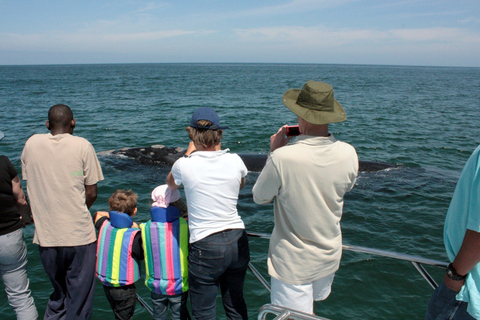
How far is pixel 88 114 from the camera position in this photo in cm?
2636

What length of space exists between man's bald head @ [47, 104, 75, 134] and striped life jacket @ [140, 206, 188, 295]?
1.15 meters

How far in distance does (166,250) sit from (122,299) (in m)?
0.85

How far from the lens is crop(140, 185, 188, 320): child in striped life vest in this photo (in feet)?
11.0

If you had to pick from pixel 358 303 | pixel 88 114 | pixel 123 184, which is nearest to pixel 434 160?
pixel 358 303

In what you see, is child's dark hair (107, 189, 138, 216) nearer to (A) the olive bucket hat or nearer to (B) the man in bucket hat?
(B) the man in bucket hat

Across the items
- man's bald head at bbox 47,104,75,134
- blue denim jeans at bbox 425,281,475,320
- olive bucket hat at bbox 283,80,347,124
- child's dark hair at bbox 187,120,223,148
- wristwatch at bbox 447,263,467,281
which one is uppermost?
olive bucket hat at bbox 283,80,347,124

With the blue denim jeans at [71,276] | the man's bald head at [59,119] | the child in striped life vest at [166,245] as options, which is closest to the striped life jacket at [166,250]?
the child in striped life vest at [166,245]

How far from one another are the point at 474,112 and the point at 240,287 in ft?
104

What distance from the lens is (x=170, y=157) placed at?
13000 millimetres

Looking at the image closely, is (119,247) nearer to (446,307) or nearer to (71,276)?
(71,276)

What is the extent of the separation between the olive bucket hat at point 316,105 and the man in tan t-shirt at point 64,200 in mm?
1989

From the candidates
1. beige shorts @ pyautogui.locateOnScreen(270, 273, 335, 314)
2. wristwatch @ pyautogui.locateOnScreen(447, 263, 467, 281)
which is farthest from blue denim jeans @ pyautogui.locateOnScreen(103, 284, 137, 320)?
wristwatch @ pyautogui.locateOnScreen(447, 263, 467, 281)

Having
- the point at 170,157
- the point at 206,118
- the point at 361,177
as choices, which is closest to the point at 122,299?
the point at 206,118

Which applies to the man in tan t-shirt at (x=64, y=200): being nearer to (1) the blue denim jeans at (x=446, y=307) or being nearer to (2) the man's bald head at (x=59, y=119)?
(2) the man's bald head at (x=59, y=119)
